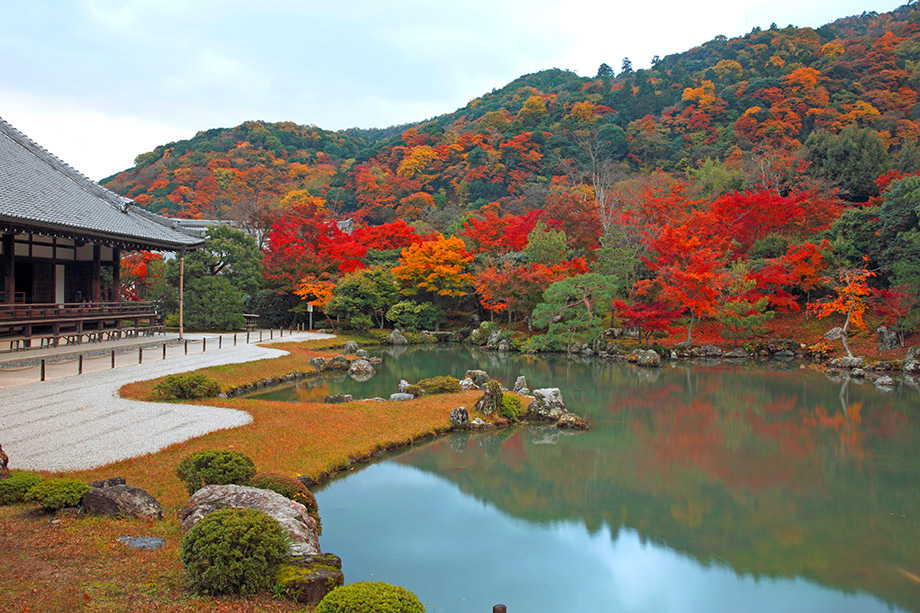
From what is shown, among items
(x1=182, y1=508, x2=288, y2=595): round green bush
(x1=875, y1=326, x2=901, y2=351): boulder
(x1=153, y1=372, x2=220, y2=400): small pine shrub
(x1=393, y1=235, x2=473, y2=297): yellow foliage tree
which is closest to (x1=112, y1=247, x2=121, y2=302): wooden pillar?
(x1=153, y1=372, x2=220, y2=400): small pine shrub

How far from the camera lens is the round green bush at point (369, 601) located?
10.8 feet

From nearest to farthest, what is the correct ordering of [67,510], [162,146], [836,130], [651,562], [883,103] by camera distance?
1. [67,510]
2. [651,562]
3. [836,130]
4. [883,103]
5. [162,146]

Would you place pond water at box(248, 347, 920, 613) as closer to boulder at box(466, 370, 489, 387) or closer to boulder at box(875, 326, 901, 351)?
boulder at box(466, 370, 489, 387)

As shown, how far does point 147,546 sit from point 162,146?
231 feet

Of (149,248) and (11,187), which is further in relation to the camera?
(149,248)

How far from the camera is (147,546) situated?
4.43m

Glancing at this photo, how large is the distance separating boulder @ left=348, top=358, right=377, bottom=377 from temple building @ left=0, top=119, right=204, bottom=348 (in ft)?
23.9

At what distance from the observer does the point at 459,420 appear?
11609 millimetres

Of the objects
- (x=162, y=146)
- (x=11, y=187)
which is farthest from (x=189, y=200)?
(x=11, y=187)

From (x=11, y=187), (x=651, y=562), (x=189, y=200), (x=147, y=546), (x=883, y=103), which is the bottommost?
(x=651, y=562)

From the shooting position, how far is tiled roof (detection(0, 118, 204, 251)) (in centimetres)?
1398

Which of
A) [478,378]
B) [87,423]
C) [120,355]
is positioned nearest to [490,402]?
[478,378]

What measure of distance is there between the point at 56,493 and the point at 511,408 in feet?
29.5

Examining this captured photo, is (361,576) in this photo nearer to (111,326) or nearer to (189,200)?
(111,326)
